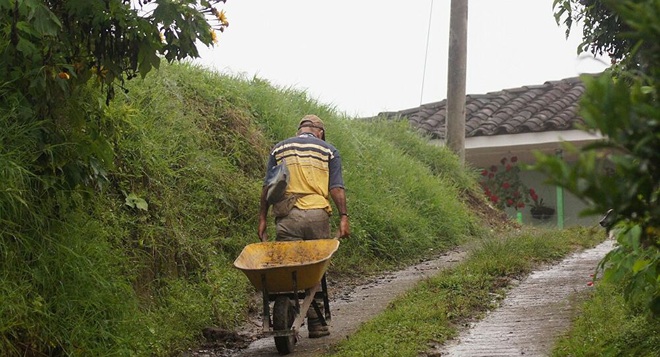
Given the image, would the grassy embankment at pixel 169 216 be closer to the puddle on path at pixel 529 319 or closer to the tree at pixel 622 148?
the puddle on path at pixel 529 319

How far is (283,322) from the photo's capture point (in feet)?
26.7

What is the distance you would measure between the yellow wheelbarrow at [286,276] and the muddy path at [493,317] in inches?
10.5

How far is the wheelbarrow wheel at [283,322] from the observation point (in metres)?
8.12

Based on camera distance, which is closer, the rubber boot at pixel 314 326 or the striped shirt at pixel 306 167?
the rubber boot at pixel 314 326

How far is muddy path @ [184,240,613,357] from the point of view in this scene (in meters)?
7.92

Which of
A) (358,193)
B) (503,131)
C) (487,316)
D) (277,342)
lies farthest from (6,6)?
(503,131)

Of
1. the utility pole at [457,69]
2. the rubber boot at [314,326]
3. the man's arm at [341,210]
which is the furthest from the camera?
the utility pole at [457,69]

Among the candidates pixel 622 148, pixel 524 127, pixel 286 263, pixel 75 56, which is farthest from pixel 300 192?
pixel 524 127

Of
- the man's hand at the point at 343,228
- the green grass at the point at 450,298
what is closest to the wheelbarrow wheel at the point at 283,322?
the green grass at the point at 450,298

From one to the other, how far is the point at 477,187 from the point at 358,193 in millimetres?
5915

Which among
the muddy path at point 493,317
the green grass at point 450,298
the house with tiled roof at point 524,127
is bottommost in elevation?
the muddy path at point 493,317

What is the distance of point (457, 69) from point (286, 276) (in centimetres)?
1160

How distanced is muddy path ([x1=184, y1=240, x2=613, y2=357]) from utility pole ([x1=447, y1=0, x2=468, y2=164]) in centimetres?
640

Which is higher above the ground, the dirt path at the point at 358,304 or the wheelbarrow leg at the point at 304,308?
the wheelbarrow leg at the point at 304,308
